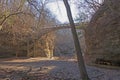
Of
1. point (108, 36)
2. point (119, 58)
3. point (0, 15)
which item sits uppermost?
point (0, 15)

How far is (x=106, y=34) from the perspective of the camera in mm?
15961

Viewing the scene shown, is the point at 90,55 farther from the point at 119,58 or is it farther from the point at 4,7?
the point at 4,7

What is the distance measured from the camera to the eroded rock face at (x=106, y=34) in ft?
49.5

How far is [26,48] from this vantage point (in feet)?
102

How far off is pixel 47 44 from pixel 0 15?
15.2m

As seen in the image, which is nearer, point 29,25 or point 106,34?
point 106,34

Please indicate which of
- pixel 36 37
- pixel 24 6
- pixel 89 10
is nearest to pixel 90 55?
pixel 24 6

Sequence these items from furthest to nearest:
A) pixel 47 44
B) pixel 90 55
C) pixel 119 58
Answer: pixel 47 44 < pixel 90 55 < pixel 119 58

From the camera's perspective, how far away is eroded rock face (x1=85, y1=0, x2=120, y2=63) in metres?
15.1

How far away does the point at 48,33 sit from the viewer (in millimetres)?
33406

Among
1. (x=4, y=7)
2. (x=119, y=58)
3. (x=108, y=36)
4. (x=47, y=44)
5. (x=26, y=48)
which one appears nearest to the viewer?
(x=119, y=58)

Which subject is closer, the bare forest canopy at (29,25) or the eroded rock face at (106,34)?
the eroded rock face at (106,34)

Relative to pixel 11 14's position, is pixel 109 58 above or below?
below

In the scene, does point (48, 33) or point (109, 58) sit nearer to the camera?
point (109, 58)
